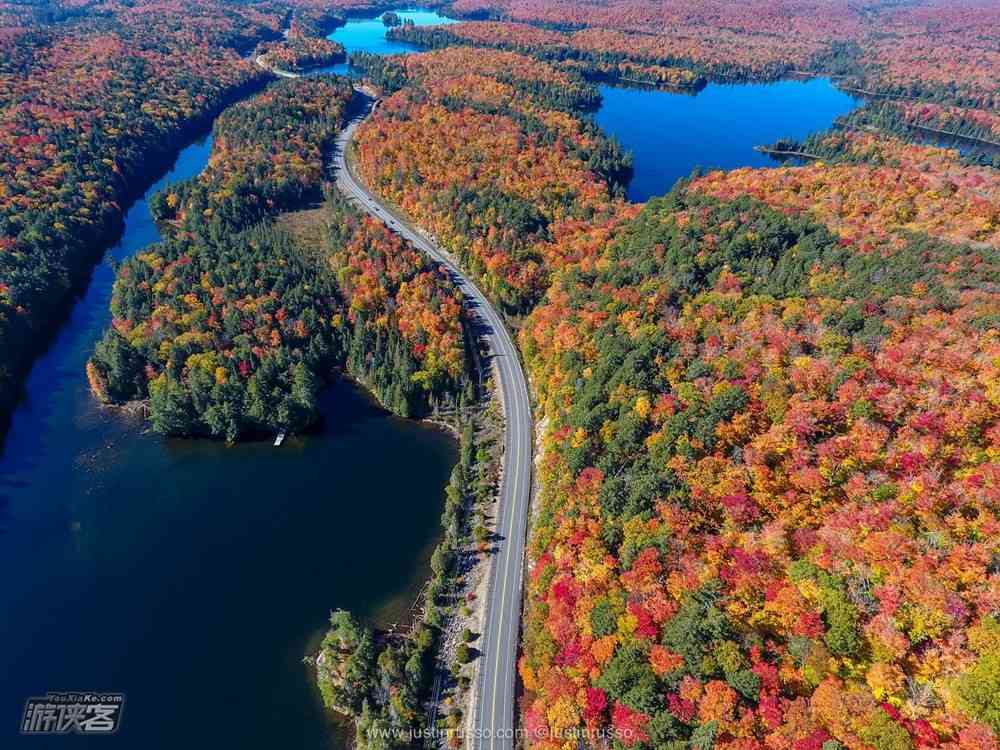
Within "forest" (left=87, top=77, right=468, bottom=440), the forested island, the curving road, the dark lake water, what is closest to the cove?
the dark lake water

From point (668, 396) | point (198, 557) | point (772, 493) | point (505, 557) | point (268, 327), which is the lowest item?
point (505, 557)

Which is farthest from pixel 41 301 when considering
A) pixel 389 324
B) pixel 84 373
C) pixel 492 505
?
pixel 492 505

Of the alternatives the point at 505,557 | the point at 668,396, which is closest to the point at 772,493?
the point at 668,396

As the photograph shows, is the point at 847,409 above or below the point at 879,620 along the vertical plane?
above

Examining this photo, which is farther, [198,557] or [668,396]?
[668,396]

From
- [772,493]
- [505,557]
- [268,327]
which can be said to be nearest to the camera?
[772,493]

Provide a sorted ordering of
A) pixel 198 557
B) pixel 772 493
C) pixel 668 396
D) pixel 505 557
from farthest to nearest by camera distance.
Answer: pixel 668 396
pixel 198 557
pixel 505 557
pixel 772 493

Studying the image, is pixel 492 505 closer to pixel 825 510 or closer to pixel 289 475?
pixel 289 475

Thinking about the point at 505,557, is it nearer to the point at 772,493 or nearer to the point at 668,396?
the point at 668,396

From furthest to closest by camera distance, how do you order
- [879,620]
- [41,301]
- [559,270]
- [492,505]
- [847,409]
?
[559,270], [41,301], [492,505], [847,409], [879,620]
